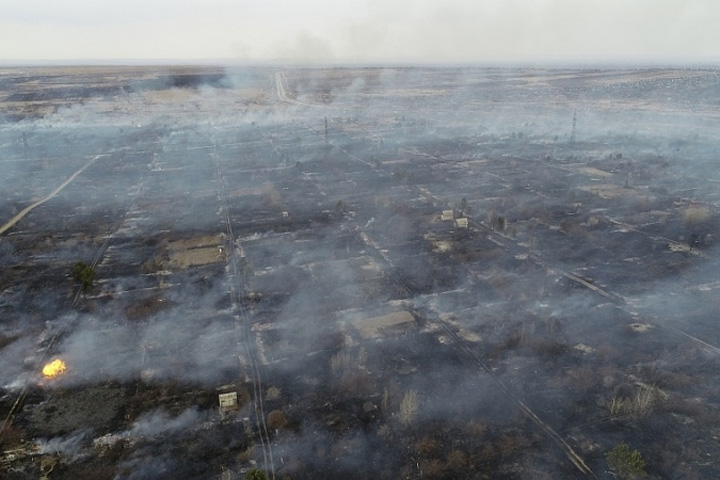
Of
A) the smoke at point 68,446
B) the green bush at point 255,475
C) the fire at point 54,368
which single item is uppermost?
the green bush at point 255,475

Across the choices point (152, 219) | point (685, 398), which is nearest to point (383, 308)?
point (685, 398)

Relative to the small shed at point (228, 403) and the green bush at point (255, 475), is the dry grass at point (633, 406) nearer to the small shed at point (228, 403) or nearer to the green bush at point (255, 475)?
the green bush at point (255, 475)

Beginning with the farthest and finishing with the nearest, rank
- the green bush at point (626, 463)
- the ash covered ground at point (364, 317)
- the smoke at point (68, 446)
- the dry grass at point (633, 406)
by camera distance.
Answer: the dry grass at point (633, 406) < the ash covered ground at point (364, 317) < the smoke at point (68, 446) < the green bush at point (626, 463)

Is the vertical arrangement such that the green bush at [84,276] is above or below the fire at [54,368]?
above

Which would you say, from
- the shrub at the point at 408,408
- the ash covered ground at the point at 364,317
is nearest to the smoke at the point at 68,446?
the ash covered ground at the point at 364,317

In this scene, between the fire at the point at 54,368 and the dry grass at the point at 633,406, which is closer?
the dry grass at the point at 633,406

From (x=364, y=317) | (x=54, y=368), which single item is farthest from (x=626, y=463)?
(x=54, y=368)

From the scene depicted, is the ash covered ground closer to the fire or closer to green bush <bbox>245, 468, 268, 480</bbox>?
the fire

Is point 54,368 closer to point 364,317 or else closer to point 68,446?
point 68,446

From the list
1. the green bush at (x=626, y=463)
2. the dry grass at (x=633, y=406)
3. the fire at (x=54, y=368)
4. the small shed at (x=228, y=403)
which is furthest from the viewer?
the fire at (x=54, y=368)
